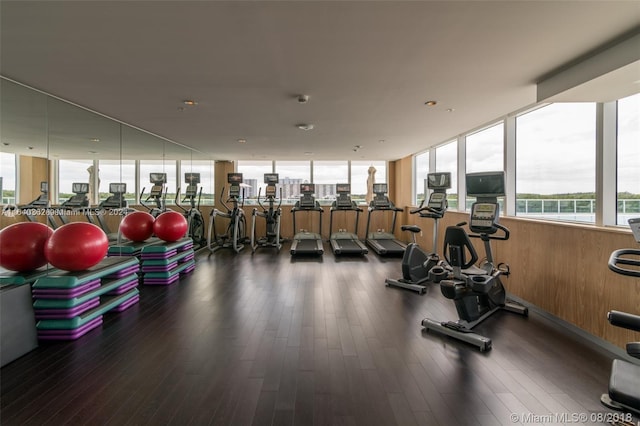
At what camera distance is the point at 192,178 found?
303 inches

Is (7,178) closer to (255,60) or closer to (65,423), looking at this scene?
(65,423)

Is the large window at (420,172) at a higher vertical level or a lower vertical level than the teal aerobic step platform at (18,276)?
higher

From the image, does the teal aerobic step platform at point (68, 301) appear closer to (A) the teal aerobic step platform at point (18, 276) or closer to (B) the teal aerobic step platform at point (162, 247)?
(A) the teal aerobic step platform at point (18, 276)

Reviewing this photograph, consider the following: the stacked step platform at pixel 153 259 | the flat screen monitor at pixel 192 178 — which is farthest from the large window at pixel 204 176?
the stacked step platform at pixel 153 259

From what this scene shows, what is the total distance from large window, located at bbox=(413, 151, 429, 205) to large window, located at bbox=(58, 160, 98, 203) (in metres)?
7.54

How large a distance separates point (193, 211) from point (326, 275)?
4.15 m

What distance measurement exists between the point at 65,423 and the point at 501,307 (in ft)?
14.5

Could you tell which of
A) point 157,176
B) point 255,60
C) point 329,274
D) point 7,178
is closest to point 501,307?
point 329,274

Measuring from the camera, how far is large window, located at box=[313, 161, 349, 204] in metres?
10.1

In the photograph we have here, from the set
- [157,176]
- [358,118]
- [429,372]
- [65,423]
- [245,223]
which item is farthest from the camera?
[245,223]

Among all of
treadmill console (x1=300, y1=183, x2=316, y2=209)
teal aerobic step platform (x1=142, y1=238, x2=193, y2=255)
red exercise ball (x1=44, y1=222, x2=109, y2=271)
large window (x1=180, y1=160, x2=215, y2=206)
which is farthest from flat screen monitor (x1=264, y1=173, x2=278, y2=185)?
red exercise ball (x1=44, y1=222, x2=109, y2=271)

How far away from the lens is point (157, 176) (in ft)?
20.9

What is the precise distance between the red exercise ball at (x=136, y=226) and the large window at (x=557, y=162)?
6.12 metres

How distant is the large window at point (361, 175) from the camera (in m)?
10.2
